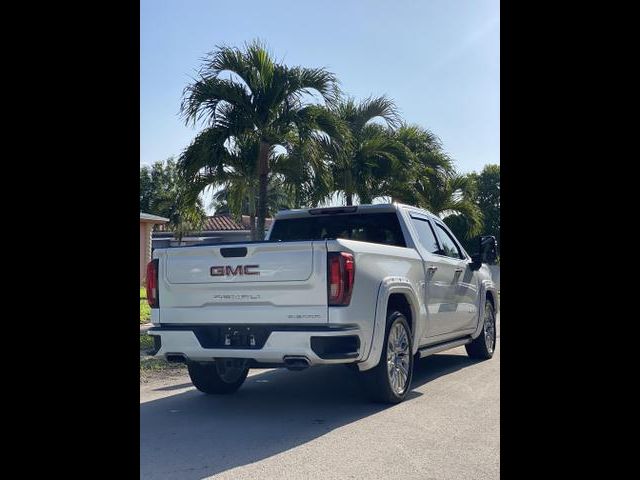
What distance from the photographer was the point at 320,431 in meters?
5.52

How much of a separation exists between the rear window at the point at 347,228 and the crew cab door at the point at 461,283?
990mm

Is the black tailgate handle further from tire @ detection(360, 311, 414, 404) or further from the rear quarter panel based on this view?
tire @ detection(360, 311, 414, 404)

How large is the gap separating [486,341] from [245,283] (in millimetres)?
4870

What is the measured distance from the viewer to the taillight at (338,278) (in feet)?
18.7

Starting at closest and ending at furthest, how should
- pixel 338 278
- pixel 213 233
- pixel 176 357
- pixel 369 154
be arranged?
pixel 338 278, pixel 176 357, pixel 369 154, pixel 213 233

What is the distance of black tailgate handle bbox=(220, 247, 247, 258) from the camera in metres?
5.99

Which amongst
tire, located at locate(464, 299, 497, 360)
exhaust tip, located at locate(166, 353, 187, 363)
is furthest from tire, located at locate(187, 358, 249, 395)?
tire, located at locate(464, 299, 497, 360)

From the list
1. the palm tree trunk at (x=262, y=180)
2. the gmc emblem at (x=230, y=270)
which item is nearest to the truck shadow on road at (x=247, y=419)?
the gmc emblem at (x=230, y=270)

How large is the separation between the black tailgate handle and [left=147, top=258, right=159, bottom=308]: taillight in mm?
761

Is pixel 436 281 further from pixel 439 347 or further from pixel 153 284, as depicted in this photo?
pixel 153 284

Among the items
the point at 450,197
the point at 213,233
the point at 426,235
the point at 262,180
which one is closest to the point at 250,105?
the point at 262,180
